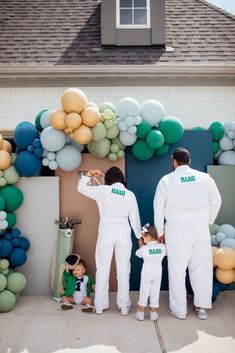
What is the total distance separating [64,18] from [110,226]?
19.1 feet

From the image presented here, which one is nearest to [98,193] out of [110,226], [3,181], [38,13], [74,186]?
[110,226]

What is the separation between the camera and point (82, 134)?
469cm

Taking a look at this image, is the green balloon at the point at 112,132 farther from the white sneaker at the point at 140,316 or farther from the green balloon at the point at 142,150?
the white sneaker at the point at 140,316

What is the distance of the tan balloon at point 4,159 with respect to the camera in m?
4.85

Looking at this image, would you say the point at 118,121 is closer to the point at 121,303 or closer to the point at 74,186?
the point at 74,186

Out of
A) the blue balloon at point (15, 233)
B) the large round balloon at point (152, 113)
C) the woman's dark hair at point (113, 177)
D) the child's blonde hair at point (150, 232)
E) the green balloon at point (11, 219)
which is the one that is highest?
the large round balloon at point (152, 113)

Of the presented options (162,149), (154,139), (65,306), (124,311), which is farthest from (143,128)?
(65,306)

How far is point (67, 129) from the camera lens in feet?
15.5

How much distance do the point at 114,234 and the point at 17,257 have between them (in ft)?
3.98

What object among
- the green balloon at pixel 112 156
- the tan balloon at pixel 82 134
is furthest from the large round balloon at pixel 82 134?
the green balloon at pixel 112 156

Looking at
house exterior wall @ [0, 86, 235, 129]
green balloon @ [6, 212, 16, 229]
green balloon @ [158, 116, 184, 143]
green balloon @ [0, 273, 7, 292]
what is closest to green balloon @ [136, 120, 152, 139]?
green balloon @ [158, 116, 184, 143]

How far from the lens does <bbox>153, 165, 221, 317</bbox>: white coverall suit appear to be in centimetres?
446

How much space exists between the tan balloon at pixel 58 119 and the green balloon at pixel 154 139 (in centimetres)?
100

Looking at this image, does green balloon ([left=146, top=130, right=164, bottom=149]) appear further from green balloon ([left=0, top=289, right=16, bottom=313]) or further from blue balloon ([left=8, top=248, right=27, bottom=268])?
green balloon ([left=0, top=289, right=16, bottom=313])
